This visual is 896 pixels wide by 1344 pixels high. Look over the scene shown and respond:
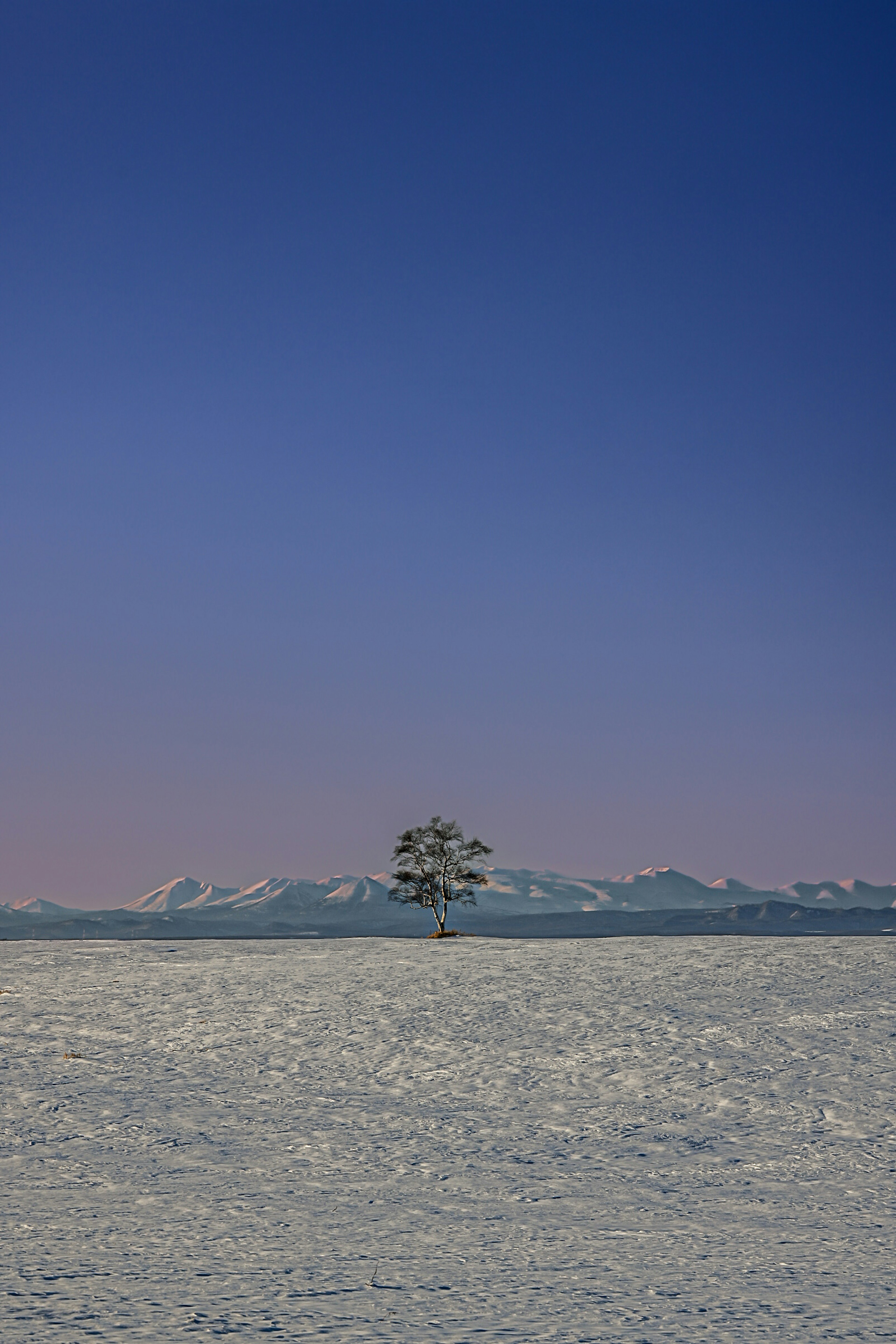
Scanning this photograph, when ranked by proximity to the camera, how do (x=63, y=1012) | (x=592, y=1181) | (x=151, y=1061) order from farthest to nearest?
(x=63, y=1012), (x=151, y=1061), (x=592, y=1181)

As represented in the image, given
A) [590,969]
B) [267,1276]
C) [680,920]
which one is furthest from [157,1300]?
[680,920]

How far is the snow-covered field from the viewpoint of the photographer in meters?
9.32

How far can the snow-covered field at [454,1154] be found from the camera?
9.32m

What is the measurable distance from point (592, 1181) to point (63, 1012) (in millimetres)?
16672

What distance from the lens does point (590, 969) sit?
3117 cm

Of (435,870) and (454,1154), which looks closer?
(454,1154)

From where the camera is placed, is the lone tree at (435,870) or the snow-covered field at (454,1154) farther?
the lone tree at (435,870)

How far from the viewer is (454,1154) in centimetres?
1536

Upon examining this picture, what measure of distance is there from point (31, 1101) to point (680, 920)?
6283 inches

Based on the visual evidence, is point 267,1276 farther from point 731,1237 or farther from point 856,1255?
point 856,1255

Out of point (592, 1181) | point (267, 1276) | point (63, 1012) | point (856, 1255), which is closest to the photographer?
point (267, 1276)

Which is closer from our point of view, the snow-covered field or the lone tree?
the snow-covered field

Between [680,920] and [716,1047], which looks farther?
[680,920]

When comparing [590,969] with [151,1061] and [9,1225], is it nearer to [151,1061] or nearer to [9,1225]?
[151,1061]
